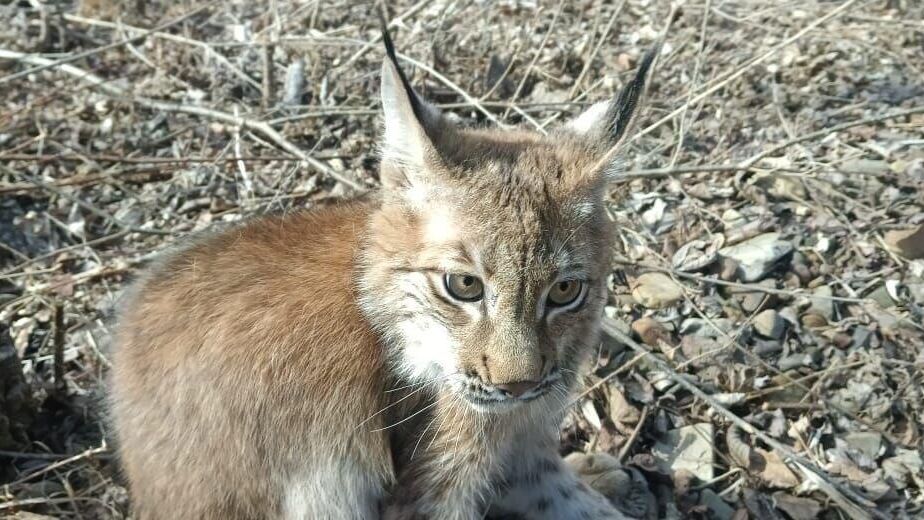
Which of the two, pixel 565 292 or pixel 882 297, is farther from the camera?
pixel 882 297

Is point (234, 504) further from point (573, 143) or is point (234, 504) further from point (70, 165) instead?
point (70, 165)

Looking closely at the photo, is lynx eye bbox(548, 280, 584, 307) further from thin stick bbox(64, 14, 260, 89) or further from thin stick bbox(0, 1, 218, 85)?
thin stick bbox(0, 1, 218, 85)

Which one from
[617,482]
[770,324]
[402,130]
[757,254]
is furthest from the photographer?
[757,254]

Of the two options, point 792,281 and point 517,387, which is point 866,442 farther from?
point 517,387

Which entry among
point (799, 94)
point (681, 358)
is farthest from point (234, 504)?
point (799, 94)

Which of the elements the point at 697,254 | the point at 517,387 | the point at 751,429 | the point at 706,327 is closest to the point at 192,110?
the point at 697,254

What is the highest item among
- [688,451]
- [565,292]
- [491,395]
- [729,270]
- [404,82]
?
[404,82]

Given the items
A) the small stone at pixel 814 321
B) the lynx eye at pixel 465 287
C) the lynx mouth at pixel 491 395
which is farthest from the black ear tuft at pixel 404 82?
the small stone at pixel 814 321

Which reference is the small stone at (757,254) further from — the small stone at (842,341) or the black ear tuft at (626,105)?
the black ear tuft at (626,105)
